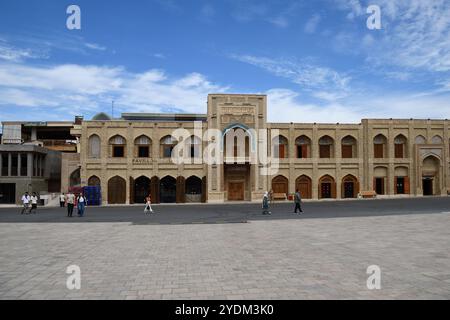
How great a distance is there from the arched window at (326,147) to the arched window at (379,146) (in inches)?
198

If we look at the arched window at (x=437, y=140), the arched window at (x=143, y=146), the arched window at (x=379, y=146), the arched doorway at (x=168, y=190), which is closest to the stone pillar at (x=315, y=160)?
the arched window at (x=379, y=146)

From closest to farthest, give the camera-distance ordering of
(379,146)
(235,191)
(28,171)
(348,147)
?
1. (28,171)
2. (235,191)
3. (348,147)
4. (379,146)

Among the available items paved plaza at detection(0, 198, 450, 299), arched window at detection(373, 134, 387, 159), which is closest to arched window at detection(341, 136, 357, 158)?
arched window at detection(373, 134, 387, 159)

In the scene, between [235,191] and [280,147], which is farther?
[280,147]

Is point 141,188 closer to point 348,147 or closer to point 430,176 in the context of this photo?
point 348,147

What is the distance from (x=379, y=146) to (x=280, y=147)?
38.9 ft

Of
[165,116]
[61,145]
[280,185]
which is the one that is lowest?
[280,185]

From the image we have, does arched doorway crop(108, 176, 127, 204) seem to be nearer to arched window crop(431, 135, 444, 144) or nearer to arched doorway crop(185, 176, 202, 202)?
arched doorway crop(185, 176, 202, 202)

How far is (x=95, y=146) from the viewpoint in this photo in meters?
34.5

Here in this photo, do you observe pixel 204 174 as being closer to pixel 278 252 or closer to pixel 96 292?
pixel 278 252

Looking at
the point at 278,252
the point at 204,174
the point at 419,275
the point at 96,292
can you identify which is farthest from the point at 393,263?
the point at 204,174

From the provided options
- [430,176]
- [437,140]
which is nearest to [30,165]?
[430,176]

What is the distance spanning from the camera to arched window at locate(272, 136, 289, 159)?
36.4m
